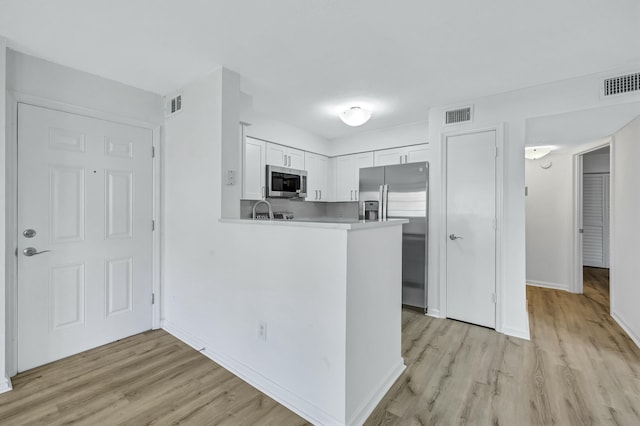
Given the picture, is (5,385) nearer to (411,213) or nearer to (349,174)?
(411,213)

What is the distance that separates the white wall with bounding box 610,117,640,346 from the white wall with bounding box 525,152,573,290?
Answer: 110cm

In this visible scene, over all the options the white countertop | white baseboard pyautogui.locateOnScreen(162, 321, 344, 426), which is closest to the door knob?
white baseboard pyautogui.locateOnScreen(162, 321, 344, 426)

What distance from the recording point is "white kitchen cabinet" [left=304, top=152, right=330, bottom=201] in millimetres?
4609

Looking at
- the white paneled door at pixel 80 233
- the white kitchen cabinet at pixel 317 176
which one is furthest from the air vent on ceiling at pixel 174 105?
the white kitchen cabinet at pixel 317 176

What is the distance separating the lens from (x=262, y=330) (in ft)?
6.65

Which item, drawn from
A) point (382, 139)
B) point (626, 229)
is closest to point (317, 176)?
point (382, 139)

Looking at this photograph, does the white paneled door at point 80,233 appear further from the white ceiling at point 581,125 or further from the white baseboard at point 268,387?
the white ceiling at point 581,125

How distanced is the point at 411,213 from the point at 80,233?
3403mm

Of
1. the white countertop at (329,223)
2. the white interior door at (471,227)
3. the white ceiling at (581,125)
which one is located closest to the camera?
the white countertop at (329,223)

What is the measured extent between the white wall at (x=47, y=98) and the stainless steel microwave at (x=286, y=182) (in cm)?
153

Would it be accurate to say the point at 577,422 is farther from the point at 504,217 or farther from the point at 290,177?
the point at 290,177

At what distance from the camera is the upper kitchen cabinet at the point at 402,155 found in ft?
13.2

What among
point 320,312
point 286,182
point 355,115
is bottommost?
point 320,312

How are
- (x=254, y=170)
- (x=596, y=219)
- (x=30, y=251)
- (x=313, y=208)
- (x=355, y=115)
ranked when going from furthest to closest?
(x=596, y=219) → (x=313, y=208) → (x=254, y=170) → (x=355, y=115) → (x=30, y=251)
